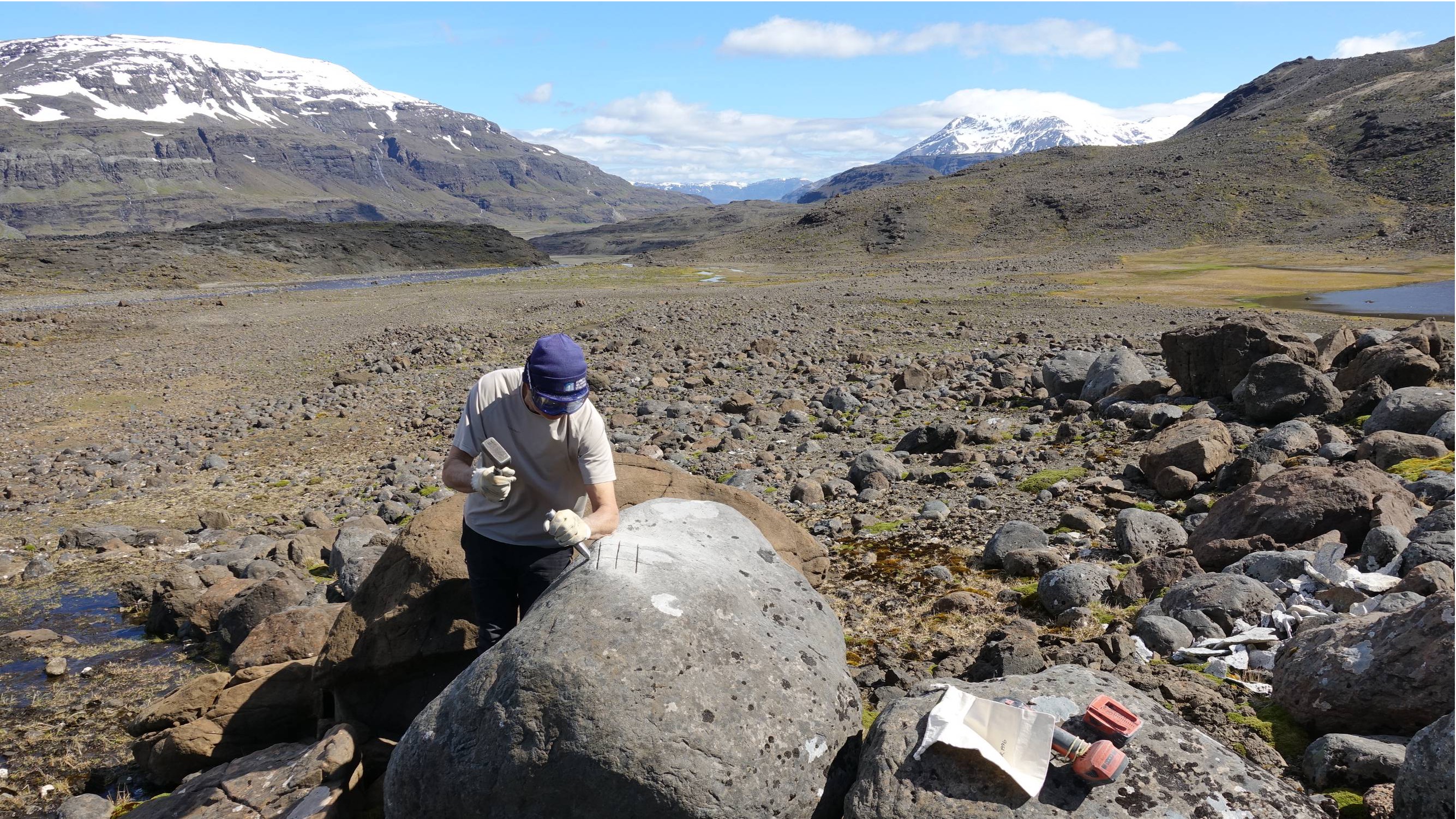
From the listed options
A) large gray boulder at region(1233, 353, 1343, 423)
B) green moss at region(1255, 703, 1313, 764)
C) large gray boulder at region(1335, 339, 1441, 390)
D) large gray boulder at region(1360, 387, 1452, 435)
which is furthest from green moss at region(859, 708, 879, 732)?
large gray boulder at region(1335, 339, 1441, 390)

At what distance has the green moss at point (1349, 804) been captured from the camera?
4.56 m

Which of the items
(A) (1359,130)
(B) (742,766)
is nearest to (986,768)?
(B) (742,766)

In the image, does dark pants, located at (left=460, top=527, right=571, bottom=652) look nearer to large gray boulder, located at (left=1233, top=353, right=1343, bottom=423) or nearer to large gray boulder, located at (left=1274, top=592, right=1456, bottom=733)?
large gray boulder, located at (left=1274, top=592, right=1456, bottom=733)

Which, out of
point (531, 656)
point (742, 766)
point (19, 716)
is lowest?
point (19, 716)

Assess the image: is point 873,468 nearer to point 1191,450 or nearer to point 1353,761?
point 1191,450

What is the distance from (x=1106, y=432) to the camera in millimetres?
14266

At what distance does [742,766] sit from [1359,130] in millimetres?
138031

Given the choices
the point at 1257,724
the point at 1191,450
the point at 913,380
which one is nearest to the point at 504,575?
the point at 1257,724

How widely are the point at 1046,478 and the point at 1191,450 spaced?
174 centimetres

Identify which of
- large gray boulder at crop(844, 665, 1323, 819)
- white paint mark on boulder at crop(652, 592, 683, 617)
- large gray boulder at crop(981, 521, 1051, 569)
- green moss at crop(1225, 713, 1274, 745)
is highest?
white paint mark on boulder at crop(652, 592, 683, 617)

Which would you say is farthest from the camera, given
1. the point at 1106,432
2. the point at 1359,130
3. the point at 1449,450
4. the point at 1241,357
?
the point at 1359,130

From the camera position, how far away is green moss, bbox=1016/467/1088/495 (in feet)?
38.5

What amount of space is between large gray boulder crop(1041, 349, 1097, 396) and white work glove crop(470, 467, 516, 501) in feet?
46.1

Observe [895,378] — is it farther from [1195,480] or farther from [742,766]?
[742,766]
